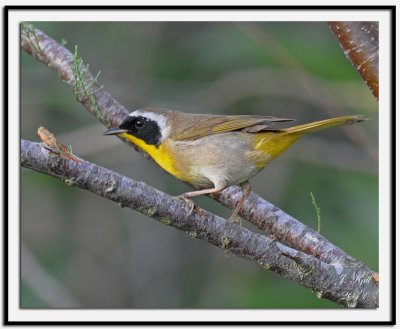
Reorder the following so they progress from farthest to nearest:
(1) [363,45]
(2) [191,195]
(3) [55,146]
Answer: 1. (1) [363,45]
2. (2) [191,195]
3. (3) [55,146]

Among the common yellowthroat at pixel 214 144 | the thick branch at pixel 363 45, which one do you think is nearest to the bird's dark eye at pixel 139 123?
the common yellowthroat at pixel 214 144

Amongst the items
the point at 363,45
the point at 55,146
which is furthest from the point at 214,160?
the point at 55,146

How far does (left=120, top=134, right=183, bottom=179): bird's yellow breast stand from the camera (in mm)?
4137

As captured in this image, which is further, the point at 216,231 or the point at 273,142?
the point at 273,142

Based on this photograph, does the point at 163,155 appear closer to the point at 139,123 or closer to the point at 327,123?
the point at 139,123

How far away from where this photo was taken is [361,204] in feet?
20.3

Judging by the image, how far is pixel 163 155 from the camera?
4215mm

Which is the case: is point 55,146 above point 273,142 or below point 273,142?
below

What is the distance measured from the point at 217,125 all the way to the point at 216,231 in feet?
3.52

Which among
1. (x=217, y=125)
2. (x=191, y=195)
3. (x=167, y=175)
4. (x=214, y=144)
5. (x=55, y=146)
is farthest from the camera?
(x=167, y=175)
